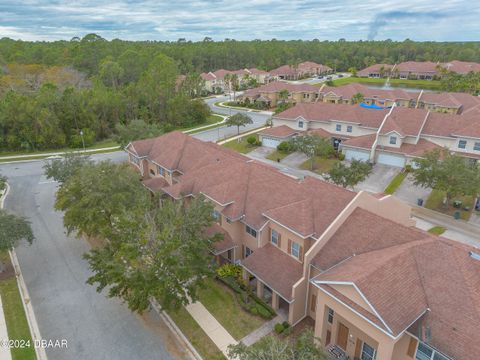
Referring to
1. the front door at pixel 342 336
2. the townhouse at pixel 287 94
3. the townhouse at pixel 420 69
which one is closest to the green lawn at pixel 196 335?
the front door at pixel 342 336

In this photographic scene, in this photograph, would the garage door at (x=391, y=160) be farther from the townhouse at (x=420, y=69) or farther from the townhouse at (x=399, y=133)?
the townhouse at (x=420, y=69)

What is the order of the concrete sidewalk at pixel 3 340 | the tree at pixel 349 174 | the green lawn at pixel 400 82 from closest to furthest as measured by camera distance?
the concrete sidewalk at pixel 3 340, the tree at pixel 349 174, the green lawn at pixel 400 82

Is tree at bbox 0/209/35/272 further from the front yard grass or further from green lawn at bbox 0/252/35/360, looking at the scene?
the front yard grass

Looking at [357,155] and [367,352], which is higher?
[357,155]

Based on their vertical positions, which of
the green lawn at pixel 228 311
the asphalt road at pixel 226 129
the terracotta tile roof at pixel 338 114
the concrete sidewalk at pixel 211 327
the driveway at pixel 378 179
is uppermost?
the terracotta tile roof at pixel 338 114

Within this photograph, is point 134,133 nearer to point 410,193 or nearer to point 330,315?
point 410,193

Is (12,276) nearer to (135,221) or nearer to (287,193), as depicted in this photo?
(135,221)

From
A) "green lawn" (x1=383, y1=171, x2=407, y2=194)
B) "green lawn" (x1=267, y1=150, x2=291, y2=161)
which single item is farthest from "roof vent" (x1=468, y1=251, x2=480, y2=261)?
"green lawn" (x1=267, y1=150, x2=291, y2=161)

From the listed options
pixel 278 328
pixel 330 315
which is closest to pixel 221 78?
pixel 278 328
